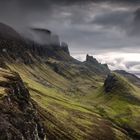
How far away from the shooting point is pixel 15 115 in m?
120

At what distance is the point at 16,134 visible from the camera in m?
112

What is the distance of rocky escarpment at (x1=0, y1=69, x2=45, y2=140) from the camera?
111 meters

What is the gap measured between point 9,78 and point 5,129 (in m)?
54.0

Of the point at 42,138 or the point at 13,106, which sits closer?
the point at 13,106

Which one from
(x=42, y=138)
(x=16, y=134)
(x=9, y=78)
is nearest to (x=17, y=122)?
(x=16, y=134)

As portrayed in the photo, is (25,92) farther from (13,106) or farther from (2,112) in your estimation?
(2,112)

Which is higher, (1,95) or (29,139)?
(1,95)

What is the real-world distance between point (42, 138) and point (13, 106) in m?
26.6

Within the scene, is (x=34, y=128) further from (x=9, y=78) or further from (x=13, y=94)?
(x=9, y=78)

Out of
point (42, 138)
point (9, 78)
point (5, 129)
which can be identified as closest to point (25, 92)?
point (9, 78)

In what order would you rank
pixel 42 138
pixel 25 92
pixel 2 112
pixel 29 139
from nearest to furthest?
1. pixel 2 112
2. pixel 29 139
3. pixel 42 138
4. pixel 25 92

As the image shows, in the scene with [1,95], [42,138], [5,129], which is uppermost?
[1,95]

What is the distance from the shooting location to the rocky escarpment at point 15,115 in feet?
363

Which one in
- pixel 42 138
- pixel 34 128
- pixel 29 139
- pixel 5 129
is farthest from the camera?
pixel 42 138
